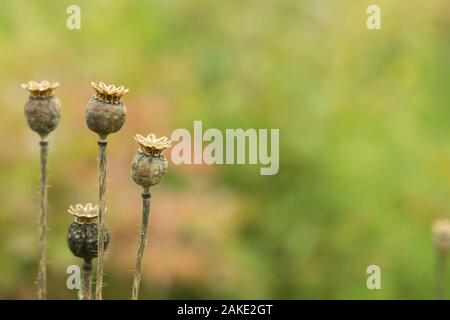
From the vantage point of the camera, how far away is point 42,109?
0.99m

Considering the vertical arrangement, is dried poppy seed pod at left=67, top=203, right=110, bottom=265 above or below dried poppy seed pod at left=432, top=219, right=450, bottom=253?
above

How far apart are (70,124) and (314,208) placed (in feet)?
3.56

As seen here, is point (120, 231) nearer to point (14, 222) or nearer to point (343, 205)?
point (14, 222)

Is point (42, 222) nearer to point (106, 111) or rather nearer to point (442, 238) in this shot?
point (106, 111)

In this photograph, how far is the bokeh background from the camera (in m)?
2.82

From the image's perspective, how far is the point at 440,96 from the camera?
426 cm

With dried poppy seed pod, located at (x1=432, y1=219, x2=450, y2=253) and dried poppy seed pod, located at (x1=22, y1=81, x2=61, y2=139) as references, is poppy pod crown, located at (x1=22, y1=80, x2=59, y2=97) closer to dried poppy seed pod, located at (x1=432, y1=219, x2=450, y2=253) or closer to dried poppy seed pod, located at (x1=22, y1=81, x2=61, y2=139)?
dried poppy seed pod, located at (x1=22, y1=81, x2=61, y2=139)

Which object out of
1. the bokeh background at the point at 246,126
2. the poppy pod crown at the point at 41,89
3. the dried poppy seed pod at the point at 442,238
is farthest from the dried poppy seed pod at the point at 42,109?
the bokeh background at the point at 246,126

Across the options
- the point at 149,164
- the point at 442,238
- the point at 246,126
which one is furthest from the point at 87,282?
the point at 246,126

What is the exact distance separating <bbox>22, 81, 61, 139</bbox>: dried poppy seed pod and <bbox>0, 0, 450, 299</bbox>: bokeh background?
172 centimetres

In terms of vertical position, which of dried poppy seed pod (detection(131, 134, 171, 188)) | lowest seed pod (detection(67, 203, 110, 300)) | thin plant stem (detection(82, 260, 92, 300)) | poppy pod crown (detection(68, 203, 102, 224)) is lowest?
thin plant stem (detection(82, 260, 92, 300))


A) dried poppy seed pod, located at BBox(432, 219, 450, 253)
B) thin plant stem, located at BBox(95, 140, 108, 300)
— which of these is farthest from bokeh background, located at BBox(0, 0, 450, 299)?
thin plant stem, located at BBox(95, 140, 108, 300)

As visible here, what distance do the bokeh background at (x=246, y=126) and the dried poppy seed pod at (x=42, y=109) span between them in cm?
172
